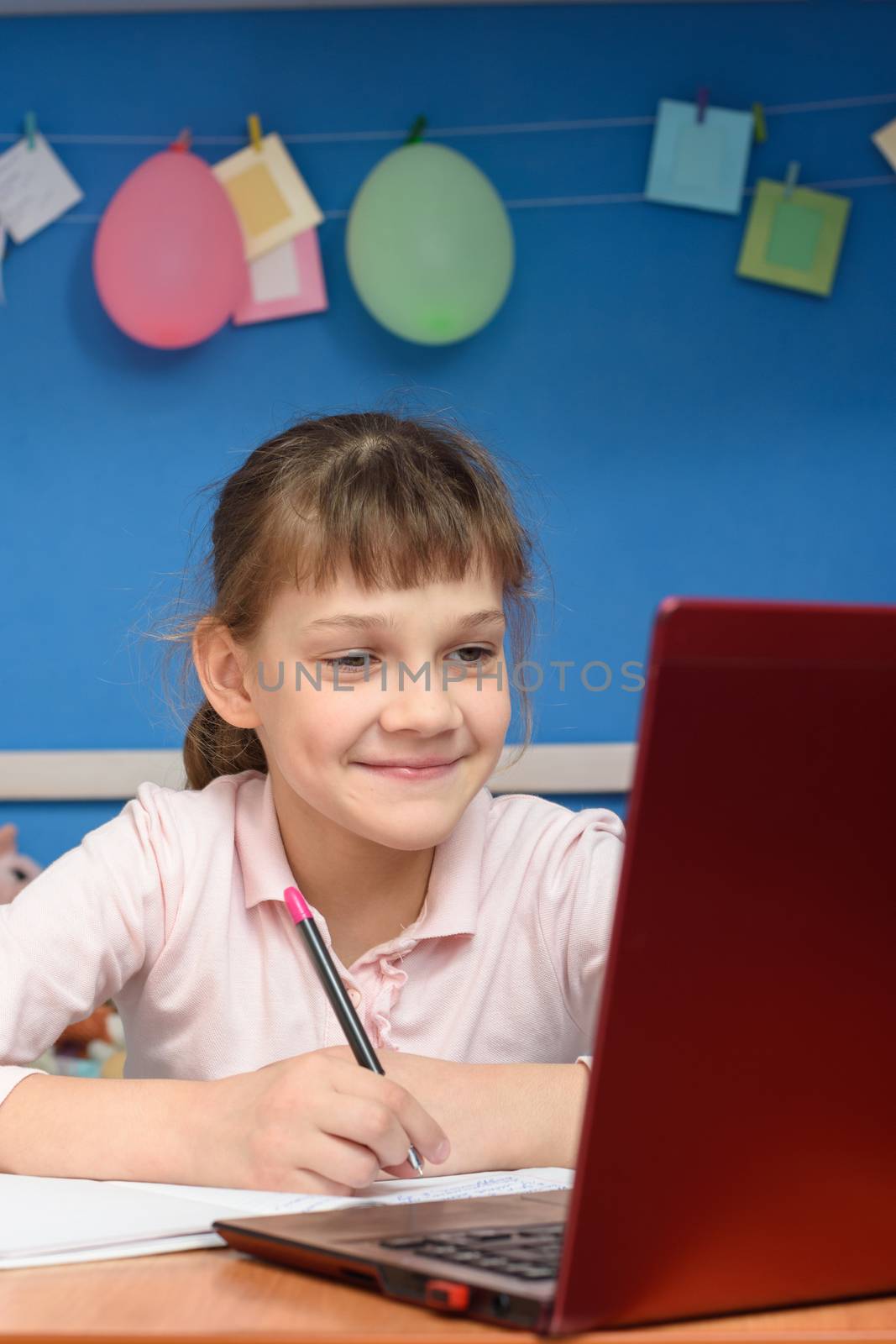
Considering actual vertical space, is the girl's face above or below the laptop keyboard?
above

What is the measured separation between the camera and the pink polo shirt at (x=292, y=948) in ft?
3.41

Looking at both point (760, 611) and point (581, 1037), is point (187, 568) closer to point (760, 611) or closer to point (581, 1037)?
point (581, 1037)

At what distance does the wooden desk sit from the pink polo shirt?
49 centimetres

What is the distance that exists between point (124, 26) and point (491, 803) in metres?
1.82

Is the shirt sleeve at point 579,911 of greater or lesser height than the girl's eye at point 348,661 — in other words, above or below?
below

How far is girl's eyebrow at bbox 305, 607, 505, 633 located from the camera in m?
0.95

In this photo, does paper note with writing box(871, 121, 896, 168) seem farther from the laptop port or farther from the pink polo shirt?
the laptop port

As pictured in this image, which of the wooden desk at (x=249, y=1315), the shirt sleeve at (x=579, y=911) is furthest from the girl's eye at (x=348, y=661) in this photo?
the wooden desk at (x=249, y=1315)

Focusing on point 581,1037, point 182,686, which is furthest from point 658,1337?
point 182,686

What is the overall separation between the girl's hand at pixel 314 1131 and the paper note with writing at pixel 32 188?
81.8 inches

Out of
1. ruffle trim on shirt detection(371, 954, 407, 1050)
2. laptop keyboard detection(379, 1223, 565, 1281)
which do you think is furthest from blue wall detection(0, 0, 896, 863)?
laptop keyboard detection(379, 1223, 565, 1281)

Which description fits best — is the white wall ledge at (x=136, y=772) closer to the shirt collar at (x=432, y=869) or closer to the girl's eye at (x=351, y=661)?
the shirt collar at (x=432, y=869)

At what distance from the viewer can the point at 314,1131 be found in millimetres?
651

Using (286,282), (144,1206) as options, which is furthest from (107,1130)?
(286,282)
